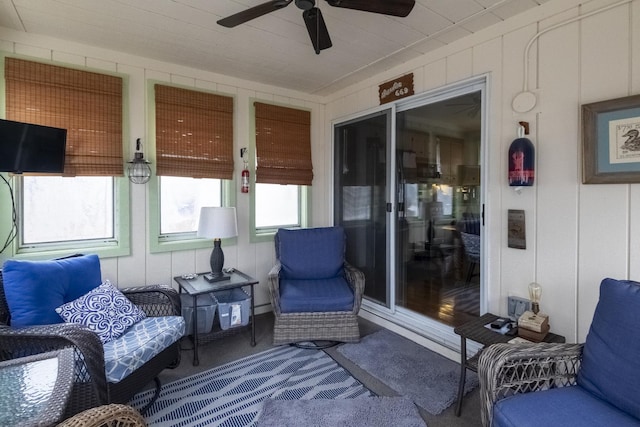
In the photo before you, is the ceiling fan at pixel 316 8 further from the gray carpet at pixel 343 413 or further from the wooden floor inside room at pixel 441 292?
the gray carpet at pixel 343 413

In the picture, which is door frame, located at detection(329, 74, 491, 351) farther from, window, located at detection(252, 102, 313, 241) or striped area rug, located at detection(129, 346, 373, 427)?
striped area rug, located at detection(129, 346, 373, 427)

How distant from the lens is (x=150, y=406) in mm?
1982

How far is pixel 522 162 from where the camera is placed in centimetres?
204

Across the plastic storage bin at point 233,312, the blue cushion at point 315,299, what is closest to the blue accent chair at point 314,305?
the blue cushion at point 315,299

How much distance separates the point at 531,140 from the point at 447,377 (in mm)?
1676

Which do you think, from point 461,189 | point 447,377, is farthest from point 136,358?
point 461,189

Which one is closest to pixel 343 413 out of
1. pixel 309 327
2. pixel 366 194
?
pixel 309 327

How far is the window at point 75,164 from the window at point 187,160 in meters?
→ 0.30

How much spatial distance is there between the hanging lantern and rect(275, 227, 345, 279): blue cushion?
1.66m

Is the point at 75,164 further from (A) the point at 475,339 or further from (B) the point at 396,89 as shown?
(A) the point at 475,339

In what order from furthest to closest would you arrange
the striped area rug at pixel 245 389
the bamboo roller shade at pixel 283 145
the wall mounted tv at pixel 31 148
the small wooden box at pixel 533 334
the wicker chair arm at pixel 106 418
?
the bamboo roller shade at pixel 283 145, the wall mounted tv at pixel 31 148, the striped area rug at pixel 245 389, the small wooden box at pixel 533 334, the wicker chair arm at pixel 106 418

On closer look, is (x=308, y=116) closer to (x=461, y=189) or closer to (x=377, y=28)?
(x=377, y=28)

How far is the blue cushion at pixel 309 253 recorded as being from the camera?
312 centimetres

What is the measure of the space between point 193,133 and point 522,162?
268 cm
